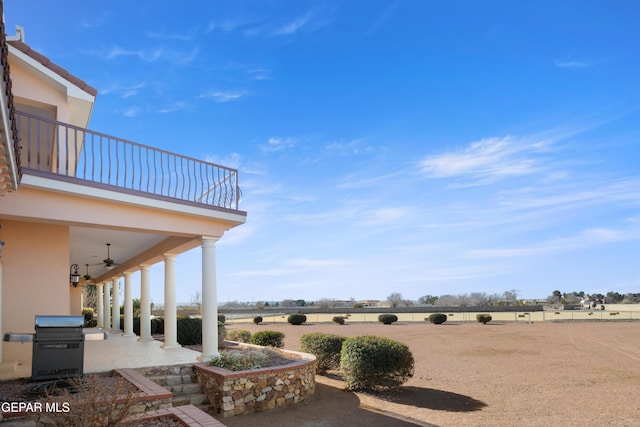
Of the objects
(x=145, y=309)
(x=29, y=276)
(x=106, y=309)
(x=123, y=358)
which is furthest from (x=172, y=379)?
(x=106, y=309)

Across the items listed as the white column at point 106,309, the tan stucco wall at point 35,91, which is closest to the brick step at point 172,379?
the tan stucco wall at point 35,91

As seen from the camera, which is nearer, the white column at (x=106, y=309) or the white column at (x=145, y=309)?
the white column at (x=145, y=309)

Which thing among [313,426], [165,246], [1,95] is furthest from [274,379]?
[1,95]

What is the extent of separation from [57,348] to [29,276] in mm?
3264

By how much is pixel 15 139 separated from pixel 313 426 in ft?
18.9

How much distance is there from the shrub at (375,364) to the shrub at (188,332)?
7369mm

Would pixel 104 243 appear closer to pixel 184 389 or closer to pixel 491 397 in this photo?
pixel 184 389

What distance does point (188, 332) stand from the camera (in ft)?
50.4

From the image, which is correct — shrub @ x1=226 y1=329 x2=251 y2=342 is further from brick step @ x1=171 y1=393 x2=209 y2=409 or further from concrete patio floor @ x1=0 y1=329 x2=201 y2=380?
brick step @ x1=171 y1=393 x2=209 y2=409

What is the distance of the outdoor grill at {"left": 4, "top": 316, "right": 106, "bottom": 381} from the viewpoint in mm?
6758

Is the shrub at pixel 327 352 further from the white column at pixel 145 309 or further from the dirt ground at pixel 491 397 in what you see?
the white column at pixel 145 309

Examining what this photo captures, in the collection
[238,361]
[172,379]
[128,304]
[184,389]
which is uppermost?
[128,304]

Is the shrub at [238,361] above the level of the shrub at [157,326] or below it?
above

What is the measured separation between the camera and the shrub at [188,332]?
50.0 feet
